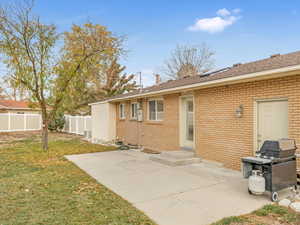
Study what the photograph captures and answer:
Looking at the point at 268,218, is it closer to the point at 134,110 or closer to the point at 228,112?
the point at 228,112

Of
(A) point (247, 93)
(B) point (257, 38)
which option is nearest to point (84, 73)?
(A) point (247, 93)

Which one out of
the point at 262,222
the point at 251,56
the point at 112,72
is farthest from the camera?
the point at 112,72

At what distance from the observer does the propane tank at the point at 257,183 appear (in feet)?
13.2

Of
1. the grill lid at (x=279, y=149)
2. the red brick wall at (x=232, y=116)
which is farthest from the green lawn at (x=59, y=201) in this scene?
the red brick wall at (x=232, y=116)

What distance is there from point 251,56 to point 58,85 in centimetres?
1774

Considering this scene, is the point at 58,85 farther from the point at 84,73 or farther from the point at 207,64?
the point at 207,64

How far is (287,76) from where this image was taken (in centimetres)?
516

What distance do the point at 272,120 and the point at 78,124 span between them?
57.5ft

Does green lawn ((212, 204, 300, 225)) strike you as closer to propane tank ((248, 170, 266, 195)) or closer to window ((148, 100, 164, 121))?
propane tank ((248, 170, 266, 195))

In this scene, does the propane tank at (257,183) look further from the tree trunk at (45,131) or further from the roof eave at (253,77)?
the tree trunk at (45,131)

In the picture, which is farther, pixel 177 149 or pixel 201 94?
pixel 177 149

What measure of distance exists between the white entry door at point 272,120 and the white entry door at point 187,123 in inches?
113

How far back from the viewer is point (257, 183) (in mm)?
4055

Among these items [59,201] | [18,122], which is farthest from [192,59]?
[59,201]
